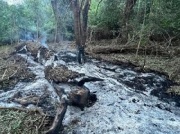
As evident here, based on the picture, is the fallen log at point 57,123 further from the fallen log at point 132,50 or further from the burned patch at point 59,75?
the fallen log at point 132,50

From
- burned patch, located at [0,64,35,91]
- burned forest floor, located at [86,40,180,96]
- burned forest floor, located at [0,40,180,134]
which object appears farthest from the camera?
burned forest floor, located at [86,40,180,96]

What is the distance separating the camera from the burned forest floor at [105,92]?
6.17 meters

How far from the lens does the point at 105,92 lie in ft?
28.5

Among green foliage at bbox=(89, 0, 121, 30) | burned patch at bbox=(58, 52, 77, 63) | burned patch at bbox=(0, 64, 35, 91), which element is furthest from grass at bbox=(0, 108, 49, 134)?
green foliage at bbox=(89, 0, 121, 30)

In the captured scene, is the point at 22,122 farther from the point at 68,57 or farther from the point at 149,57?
the point at 68,57

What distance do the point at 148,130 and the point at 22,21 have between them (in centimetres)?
1882

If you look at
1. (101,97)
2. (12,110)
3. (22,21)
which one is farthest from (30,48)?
(12,110)

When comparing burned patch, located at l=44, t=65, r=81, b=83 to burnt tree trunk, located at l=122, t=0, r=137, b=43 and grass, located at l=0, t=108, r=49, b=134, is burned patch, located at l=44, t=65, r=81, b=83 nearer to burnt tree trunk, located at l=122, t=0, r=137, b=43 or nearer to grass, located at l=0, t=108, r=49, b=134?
grass, located at l=0, t=108, r=49, b=134

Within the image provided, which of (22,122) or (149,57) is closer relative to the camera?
(22,122)

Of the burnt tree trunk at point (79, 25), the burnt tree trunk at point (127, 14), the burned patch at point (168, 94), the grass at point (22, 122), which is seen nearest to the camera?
the grass at point (22, 122)

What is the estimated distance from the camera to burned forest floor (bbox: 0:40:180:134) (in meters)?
6.17

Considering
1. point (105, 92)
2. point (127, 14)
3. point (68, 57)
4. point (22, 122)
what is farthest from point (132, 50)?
point (22, 122)

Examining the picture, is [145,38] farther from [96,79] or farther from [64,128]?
[64,128]

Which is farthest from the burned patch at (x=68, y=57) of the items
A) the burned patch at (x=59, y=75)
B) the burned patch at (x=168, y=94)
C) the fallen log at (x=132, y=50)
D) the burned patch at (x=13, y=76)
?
the burned patch at (x=168, y=94)
